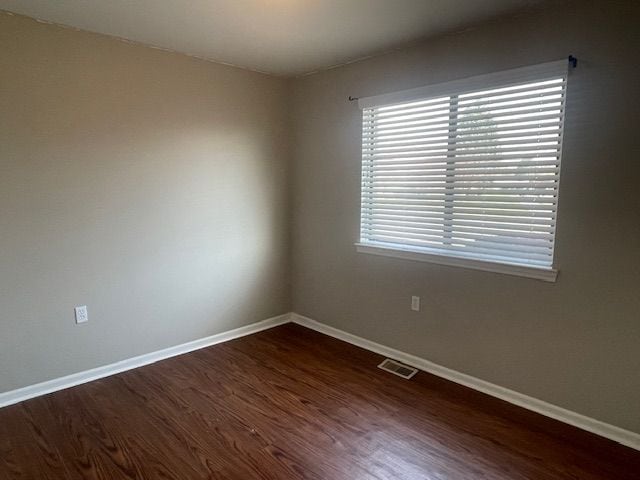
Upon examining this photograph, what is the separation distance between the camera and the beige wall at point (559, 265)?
200cm

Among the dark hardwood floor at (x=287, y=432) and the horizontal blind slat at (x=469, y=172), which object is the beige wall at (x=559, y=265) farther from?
the dark hardwood floor at (x=287, y=432)

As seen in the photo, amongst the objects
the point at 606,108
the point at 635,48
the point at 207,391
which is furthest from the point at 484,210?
the point at 207,391

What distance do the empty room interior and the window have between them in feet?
0.05

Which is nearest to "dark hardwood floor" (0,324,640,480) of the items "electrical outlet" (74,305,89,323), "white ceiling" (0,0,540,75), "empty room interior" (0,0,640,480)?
"empty room interior" (0,0,640,480)

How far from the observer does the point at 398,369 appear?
114 inches

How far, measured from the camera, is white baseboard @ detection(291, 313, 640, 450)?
82.4 inches

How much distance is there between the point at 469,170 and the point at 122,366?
9.31 ft

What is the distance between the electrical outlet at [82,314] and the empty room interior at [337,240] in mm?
10

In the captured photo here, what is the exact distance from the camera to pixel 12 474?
1.83 m

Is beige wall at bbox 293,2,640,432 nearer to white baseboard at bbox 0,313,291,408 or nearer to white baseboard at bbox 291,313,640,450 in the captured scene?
white baseboard at bbox 291,313,640,450

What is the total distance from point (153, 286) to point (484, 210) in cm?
246

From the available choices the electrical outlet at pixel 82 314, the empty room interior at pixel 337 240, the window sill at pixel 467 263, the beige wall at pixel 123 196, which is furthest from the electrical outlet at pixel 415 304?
the electrical outlet at pixel 82 314

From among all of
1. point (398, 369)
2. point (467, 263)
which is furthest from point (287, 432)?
point (467, 263)

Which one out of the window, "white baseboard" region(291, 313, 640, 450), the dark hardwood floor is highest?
the window
